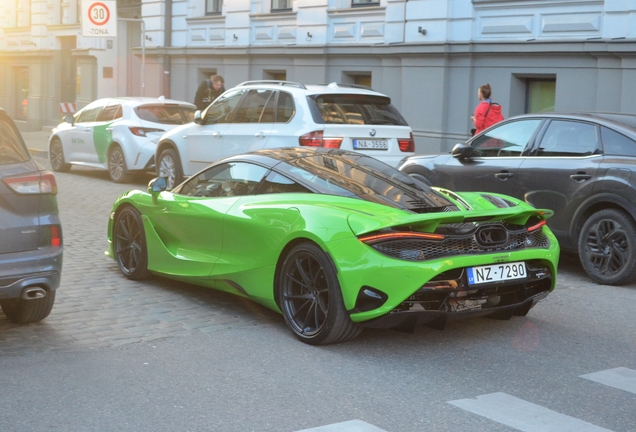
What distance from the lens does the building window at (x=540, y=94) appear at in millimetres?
17047

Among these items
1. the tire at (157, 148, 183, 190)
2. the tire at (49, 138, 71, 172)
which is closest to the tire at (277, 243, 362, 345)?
the tire at (157, 148, 183, 190)

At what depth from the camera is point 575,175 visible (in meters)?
9.00

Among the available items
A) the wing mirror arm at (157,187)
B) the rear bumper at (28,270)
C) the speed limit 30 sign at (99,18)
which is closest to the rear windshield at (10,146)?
the rear bumper at (28,270)

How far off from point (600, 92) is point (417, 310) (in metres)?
10.7

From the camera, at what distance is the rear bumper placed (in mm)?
5793

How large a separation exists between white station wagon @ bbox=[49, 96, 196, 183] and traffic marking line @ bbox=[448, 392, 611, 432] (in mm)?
11910

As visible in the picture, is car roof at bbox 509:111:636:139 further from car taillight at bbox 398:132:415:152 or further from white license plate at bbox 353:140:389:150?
car taillight at bbox 398:132:415:152

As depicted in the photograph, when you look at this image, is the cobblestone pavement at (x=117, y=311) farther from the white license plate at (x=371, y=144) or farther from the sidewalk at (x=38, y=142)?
Result: the sidewalk at (x=38, y=142)

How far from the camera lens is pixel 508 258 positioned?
6094 millimetres

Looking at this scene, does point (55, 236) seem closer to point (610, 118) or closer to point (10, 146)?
point (10, 146)

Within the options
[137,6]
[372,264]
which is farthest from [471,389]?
[137,6]

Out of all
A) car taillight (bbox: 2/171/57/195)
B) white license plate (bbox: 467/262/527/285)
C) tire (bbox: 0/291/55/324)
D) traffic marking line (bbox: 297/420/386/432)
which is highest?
car taillight (bbox: 2/171/57/195)

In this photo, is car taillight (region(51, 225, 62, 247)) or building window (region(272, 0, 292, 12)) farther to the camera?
building window (region(272, 0, 292, 12))

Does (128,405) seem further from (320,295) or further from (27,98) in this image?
(27,98)
